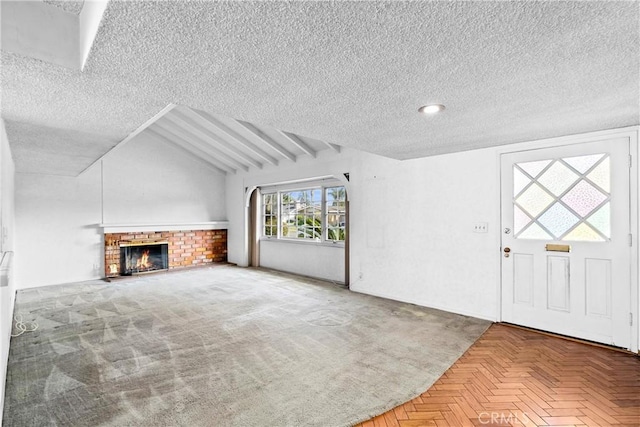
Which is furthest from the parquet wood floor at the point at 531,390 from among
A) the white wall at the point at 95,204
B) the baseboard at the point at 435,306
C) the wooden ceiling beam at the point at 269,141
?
the white wall at the point at 95,204

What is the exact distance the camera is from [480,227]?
12.6ft

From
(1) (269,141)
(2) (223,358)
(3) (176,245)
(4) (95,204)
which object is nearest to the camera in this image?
(2) (223,358)

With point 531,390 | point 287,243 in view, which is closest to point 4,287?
point 531,390

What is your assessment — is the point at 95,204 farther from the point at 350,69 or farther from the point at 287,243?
the point at 350,69

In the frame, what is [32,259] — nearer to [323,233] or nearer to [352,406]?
[323,233]

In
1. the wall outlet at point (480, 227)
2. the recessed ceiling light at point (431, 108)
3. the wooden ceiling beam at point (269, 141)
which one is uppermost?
the wooden ceiling beam at point (269, 141)

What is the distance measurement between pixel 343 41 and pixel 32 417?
2875mm

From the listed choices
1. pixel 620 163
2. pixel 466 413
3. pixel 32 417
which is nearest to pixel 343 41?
pixel 466 413

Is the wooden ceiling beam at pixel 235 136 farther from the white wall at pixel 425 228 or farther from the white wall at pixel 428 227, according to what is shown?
the white wall at pixel 428 227

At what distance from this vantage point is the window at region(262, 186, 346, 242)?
5988 mm

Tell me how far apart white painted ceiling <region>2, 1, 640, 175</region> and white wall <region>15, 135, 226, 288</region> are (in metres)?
3.65

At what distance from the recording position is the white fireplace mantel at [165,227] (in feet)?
20.8

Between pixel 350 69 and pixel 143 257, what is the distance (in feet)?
22.1

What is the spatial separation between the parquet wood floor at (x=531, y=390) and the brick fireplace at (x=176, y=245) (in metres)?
6.33
